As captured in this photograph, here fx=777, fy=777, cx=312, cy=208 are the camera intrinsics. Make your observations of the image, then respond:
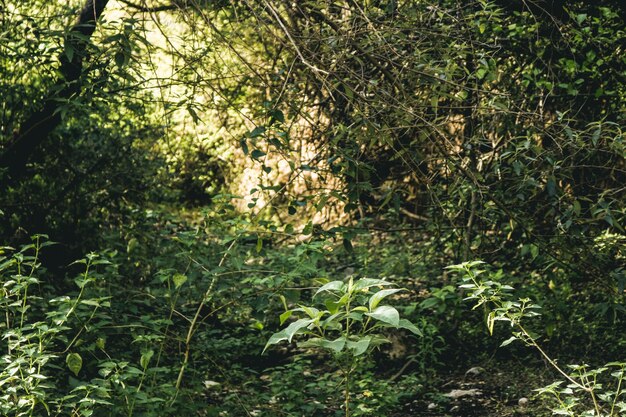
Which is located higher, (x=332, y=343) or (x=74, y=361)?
(x=332, y=343)

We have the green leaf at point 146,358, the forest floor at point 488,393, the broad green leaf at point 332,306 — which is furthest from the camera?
the forest floor at point 488,393

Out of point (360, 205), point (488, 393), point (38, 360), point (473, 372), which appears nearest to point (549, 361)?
point (488, 393)

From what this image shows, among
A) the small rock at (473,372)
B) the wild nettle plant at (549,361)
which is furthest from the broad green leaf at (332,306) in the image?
the small rock at (473,372)

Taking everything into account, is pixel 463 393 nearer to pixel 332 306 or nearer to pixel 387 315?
pixel 332 306

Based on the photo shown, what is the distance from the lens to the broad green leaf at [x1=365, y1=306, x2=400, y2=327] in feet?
6.84

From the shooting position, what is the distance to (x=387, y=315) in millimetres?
2127

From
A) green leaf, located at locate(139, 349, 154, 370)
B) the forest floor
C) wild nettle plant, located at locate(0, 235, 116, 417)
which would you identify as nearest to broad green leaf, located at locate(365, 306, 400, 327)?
→ wild nettle plant, located at locate(0, 235, 116, 417)

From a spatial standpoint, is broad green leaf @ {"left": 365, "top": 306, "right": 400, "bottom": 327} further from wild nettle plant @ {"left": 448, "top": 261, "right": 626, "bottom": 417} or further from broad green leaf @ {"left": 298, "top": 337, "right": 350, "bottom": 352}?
wild nettle plant @ {"left": 448, "top": 261, "right": 626, "bottom": 417}

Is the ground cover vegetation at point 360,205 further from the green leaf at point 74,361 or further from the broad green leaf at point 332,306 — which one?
the broad green leaf at point 332,306

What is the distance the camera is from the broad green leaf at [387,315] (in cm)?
208

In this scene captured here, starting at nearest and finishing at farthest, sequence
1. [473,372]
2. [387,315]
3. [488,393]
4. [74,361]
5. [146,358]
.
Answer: [387,315] < [74,361] < [146,358] < [488,393] < [473,372]

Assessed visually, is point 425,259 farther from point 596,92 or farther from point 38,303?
point 38,303

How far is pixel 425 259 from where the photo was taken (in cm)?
618

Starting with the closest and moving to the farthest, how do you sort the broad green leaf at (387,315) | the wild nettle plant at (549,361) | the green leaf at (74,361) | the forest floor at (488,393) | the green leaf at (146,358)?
the broad green leaf at (387,315) → the wild nettle plant at (549,361) → the green leaf at (74,361) → the green leaf at (146,358) → the forest floor at (488,393)
